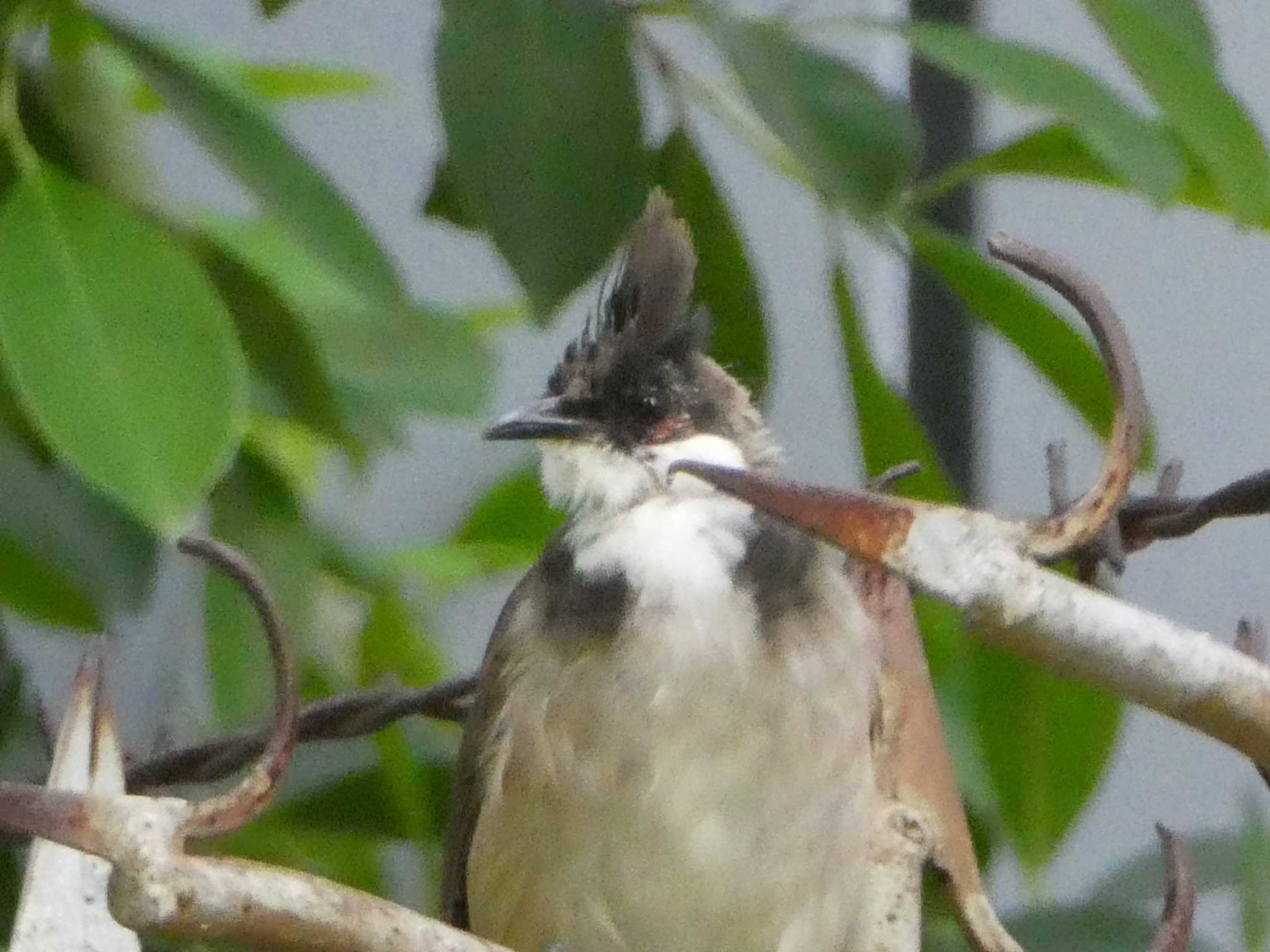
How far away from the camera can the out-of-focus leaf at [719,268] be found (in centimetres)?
105

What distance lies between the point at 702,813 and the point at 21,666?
0.47 meters

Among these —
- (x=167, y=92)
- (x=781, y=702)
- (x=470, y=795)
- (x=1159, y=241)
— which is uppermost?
(x=167, y=92)

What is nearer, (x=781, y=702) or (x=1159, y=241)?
(x=781, y=702)

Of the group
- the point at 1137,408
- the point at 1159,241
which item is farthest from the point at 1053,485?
the point at 1159,241

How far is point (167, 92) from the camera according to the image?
92cm

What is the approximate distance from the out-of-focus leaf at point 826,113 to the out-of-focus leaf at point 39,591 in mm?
478

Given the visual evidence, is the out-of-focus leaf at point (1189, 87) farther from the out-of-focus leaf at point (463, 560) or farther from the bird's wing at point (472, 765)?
the out-of-focus leaf at point (463, 560)

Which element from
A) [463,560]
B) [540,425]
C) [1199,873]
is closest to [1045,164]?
[540,425]

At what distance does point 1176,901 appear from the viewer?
65 centimetres

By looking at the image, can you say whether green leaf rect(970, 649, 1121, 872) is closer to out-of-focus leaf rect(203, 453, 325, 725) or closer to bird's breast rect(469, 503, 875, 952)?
bird's breast rect(469, 503, 875, 952)

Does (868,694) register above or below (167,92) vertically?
below

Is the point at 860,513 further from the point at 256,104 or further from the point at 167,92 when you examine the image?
the point at 256,104

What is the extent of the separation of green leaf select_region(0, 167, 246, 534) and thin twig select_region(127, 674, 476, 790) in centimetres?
15

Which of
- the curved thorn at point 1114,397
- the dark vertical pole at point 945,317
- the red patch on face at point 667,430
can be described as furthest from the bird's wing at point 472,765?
the dark vertical pole at point 945,317
